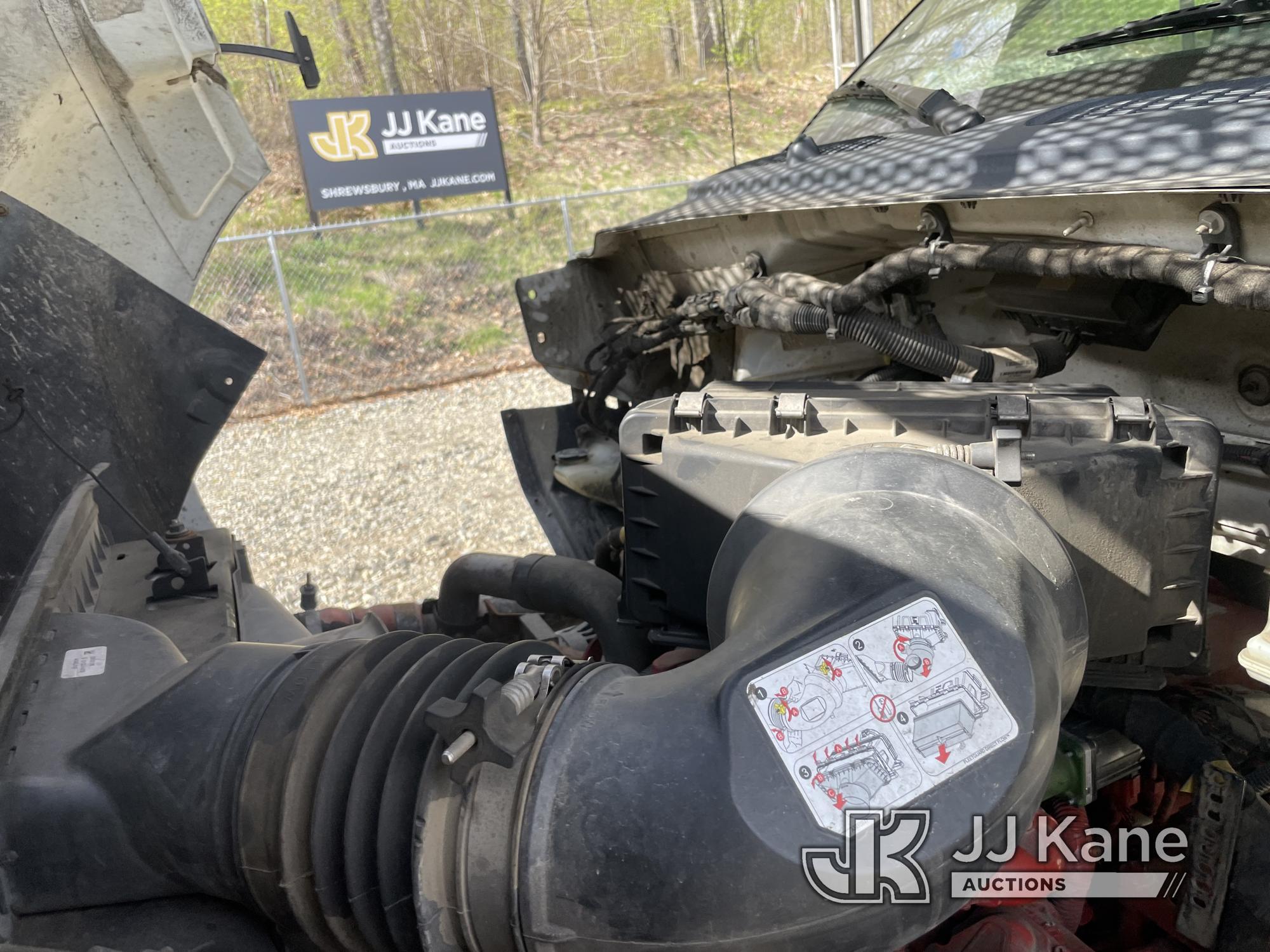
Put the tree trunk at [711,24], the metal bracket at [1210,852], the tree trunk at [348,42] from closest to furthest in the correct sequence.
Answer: the metal bracket at [1210,852] < the tree trunk at [348,42] < the tree trunk at [711,24]

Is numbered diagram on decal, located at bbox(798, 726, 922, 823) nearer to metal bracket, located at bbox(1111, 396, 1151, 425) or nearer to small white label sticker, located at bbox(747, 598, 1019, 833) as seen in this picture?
small white label sticker, located at bbox(747, 598, 1019, 833)

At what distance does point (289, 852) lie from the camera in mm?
1094

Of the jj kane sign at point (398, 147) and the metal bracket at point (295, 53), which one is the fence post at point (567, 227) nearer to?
the jj kane sign at point (398, 147)

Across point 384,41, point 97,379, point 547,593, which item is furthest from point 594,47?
point 97,379

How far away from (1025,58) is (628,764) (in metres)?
2.12

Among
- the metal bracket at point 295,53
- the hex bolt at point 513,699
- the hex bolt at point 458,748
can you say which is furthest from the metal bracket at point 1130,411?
the metal bracket at point 295,53

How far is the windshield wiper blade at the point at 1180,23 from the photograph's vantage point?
189 centimetres

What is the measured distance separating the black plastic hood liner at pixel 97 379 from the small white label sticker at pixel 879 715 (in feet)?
5.07

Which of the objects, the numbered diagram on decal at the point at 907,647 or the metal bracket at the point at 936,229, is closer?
the numbered diagram on decal at the point at 907,647

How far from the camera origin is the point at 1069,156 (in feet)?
5.23

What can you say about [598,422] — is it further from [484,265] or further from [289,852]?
[484,265]

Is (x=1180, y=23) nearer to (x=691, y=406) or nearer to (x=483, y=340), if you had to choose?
(x=691, y=406)

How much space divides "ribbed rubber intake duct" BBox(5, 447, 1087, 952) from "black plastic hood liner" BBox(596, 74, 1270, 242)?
1.85 ft

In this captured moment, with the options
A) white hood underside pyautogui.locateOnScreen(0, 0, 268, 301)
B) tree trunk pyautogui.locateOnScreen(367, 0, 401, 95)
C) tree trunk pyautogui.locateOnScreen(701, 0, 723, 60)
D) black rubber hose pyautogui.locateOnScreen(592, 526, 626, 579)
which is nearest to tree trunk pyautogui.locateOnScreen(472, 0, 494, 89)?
tree trunk pyautogui.locateOnScreen(367, 0, 401, 95)
